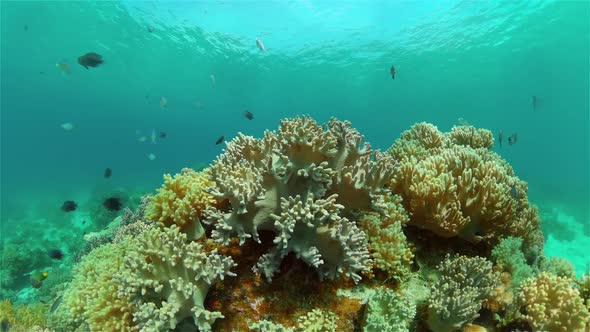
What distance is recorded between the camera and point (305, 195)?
128 inches

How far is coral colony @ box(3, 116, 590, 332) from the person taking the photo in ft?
9.43

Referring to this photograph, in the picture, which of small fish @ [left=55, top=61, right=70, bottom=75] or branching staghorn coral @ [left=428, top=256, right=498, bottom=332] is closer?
branching staghorn coral @ [left=428, top=256, right=498, bottom=332]

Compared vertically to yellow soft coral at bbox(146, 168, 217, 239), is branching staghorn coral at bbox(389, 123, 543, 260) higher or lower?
higher

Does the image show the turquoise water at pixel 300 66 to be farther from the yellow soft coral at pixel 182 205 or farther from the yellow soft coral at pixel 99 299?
the yellow soft coral at pixel 182 205

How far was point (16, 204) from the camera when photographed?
37406 mm

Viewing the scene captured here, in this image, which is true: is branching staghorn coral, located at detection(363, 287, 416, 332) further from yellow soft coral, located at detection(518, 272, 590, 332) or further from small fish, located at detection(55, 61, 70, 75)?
small fish, located at detection(55, 61, 70, 75)

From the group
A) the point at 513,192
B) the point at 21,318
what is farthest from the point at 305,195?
the point at 21,318

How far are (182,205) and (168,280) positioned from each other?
87 cm

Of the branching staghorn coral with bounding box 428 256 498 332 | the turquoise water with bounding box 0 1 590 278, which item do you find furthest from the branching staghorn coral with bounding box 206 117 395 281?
the turquoise water with bounding box 0 1 590 278

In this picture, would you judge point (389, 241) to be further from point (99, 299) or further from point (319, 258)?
point (99, 299)

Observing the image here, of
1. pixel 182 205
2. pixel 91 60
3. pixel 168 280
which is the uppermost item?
pixel 91 60

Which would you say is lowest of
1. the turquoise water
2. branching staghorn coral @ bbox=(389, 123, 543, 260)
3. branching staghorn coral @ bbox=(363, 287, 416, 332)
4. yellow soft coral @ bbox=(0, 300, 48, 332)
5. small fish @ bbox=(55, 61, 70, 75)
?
yellow soft coral @ bbox=(0, 300, 48, 332)

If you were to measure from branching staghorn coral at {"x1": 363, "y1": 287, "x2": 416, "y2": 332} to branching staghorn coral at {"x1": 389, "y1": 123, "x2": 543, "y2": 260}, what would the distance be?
4.44ft

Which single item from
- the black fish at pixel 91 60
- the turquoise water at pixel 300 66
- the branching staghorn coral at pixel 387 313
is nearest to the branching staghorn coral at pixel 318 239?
the branching staghorn coral at pixel 387 313
